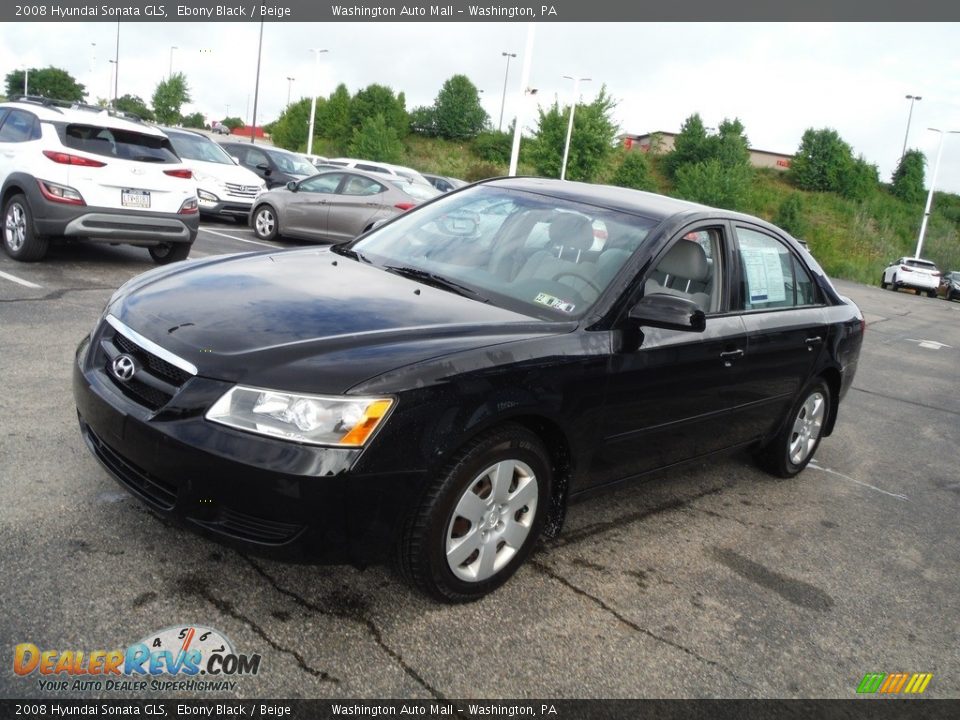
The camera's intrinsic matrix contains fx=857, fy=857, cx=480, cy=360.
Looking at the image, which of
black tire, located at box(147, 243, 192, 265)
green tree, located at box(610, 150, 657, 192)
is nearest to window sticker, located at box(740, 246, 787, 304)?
black tire, located at box(147, 243, 192, 265)

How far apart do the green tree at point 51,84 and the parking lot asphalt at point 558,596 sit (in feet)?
326

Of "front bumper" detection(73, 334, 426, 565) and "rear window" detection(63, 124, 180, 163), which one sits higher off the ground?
"rear window" detection(63, 124, 180, 163)

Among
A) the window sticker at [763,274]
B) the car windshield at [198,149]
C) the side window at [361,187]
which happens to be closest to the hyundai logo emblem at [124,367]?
the window sticker at [763,274]

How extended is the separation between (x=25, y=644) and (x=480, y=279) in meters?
2.23

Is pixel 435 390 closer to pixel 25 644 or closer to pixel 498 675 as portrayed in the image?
pixel 498 675

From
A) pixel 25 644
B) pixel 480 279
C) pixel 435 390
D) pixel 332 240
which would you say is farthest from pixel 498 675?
pixel 332 240

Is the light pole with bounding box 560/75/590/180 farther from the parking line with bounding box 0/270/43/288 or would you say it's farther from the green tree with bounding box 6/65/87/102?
the green tree with bounding box 6/65/87/102

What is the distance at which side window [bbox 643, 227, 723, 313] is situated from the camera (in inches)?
158

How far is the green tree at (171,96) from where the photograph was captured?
7169 cm

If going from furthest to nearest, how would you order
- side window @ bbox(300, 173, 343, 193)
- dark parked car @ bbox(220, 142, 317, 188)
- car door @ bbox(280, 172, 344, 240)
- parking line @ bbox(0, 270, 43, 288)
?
dark parked car @ bbox(220, 142, 317, 188) < side window @ bbox(300, 173, 343, 193) < car door @ bbox(280, 172, 344, 240) < parking line @ bbox(0, 270, 43, 288)

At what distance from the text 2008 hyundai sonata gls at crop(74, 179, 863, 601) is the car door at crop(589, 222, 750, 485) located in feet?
0.04

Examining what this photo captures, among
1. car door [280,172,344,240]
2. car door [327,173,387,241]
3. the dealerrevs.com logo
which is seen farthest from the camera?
car door [280,172,344,240]

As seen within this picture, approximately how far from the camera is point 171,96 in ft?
235

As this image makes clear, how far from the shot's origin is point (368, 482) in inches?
108
